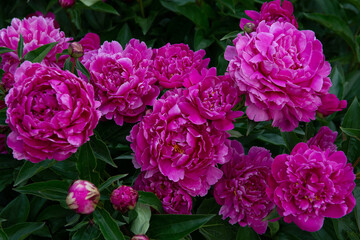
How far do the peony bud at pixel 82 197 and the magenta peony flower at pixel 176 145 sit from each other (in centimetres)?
14

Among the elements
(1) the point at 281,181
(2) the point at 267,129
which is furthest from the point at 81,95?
(2) the point at 267,129

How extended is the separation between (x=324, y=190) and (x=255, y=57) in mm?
363

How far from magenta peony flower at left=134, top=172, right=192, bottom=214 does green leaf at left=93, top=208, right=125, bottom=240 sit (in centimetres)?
14

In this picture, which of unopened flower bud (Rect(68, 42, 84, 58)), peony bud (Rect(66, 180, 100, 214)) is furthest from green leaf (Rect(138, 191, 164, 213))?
unopened flower bud (Rect(68, 42, 84, 58))

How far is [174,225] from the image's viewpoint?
1.00m

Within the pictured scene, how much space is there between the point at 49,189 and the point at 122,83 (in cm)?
32

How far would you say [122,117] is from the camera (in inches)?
40.2

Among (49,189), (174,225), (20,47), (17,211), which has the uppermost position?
(20,47)

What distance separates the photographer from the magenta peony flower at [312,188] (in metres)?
0.93

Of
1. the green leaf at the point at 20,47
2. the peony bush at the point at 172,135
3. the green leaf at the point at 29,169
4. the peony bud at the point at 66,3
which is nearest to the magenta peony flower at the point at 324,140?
the peony bush at the point at 172,135

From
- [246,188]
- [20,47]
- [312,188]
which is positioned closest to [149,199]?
[246,188]

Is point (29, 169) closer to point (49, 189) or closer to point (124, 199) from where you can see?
point (49, 189)

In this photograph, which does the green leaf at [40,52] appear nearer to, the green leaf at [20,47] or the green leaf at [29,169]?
the green leaf at [20,47]

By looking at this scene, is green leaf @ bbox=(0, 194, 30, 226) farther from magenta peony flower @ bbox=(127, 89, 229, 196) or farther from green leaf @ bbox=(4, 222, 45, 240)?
magenta peony flower @ bbox=(127, 89, 229, 196)
